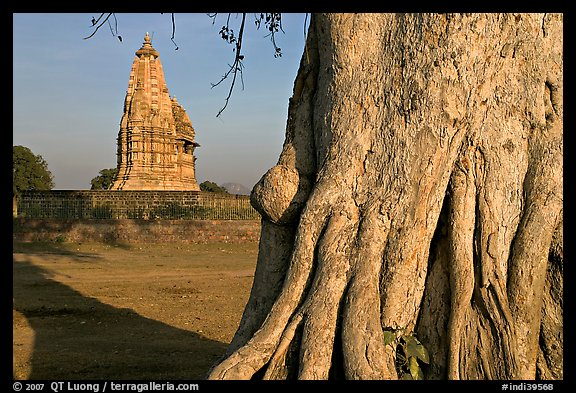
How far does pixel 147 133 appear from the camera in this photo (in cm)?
3148

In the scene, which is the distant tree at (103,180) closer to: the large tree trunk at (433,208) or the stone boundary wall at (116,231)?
the stone boundary wall at (116,231)

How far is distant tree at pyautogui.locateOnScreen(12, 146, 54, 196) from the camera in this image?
48947 millimetres

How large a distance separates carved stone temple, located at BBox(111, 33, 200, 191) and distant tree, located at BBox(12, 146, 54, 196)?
68.3 ft

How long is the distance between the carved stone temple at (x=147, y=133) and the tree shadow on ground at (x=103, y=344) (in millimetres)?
20046

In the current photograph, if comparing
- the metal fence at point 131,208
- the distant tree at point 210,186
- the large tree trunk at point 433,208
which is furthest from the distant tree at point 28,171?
the large tree trunk at point 433,208

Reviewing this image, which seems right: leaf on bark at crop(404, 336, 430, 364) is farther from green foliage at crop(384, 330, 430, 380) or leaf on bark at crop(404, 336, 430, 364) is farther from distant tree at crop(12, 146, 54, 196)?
distant tree at crop(12, 146, 54, 196)

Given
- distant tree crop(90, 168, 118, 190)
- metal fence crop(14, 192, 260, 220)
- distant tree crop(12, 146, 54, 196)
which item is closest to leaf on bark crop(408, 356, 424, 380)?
metal fence crop(14, 192, 260, 220)

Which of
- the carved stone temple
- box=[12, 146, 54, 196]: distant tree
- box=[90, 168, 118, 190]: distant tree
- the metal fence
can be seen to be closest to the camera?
the metal fence

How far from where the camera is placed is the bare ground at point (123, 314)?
6.95 meters

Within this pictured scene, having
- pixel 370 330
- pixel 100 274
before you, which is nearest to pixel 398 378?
pixel 370 330

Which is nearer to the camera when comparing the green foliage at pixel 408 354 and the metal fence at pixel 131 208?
the green foliage at pixel 408 354

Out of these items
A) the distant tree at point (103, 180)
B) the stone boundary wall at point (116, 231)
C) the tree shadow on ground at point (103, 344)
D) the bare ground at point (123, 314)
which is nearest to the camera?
the tree shadow on ground at point (103, 344)

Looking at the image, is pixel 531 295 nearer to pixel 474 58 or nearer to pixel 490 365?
pixel 490 365

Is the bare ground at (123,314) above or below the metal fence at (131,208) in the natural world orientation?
below
